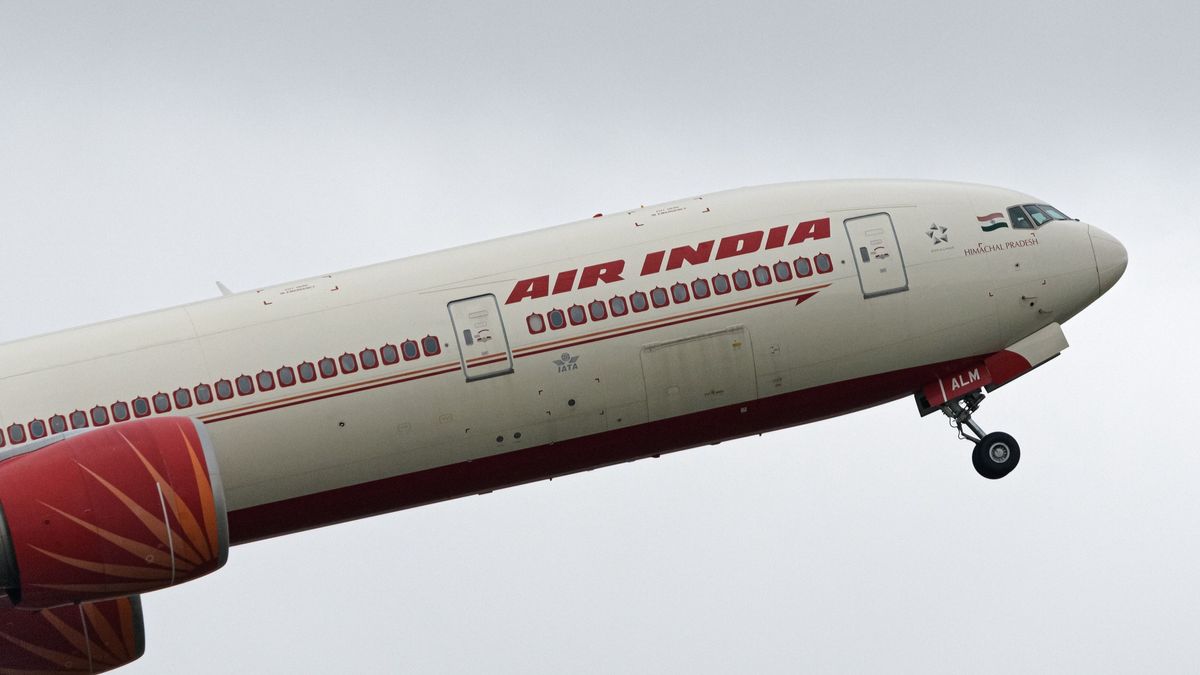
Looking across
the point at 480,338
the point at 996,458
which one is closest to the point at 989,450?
the point at 996,458

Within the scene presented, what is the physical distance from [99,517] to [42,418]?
21.1 feet

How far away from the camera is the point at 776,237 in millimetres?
58781

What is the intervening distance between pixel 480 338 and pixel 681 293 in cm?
494

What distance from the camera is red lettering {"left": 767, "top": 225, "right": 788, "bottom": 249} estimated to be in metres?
58.6

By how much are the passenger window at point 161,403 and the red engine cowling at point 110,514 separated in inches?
160

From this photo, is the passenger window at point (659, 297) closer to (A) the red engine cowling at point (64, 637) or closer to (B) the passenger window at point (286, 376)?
(B) the passenger window at point (286, 376)

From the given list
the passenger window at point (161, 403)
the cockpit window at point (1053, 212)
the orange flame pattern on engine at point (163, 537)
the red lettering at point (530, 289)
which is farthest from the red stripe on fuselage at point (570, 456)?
the orange flame pattern on engine at point (163, 537)

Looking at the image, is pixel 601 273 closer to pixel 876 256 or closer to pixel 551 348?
pixel 551 348

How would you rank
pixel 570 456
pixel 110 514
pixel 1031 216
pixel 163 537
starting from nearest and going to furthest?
1. pixel 110 514
2. pixel 163 537
3. pixel 570 456
4. pixel 1031 216

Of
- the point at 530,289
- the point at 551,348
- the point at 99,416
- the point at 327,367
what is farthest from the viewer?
the point at 530,289

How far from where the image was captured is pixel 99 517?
50500 millimetres

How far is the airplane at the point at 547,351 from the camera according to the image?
56625 millimetres

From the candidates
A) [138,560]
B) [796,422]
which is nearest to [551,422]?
[796,422]

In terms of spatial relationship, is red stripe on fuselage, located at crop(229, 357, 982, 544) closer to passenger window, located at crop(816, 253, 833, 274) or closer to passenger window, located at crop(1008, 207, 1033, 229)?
passenger window, located at crop(816, 253, 833, 274)
